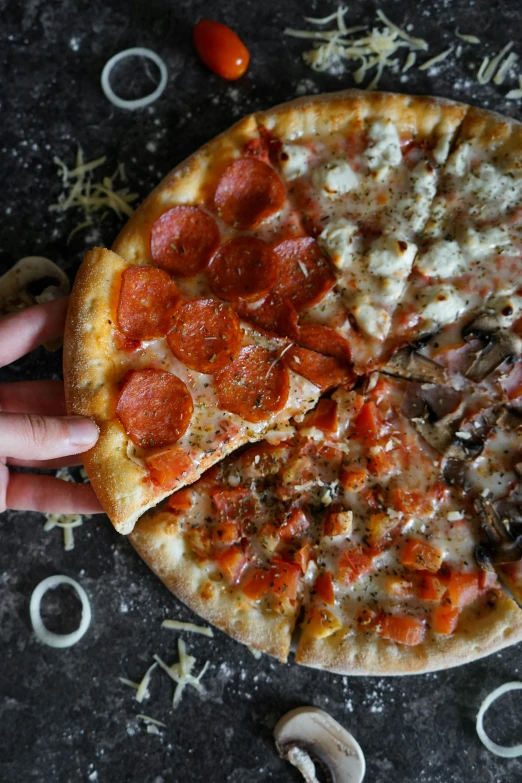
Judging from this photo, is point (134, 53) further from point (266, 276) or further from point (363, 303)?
point (363, 303)

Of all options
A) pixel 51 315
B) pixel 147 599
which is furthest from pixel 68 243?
pixel 147 599

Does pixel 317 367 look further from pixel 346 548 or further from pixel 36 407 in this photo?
pixel 36 407

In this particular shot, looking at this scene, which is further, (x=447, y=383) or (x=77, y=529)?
(x=77, y=529)

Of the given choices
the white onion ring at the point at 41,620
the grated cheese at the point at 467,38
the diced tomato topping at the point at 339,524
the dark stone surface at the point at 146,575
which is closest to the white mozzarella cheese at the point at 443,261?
the dark stone surface at the point at 146,575

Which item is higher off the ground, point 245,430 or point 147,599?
point 245,430

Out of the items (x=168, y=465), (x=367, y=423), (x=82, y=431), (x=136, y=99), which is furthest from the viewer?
(x=136, y=99)

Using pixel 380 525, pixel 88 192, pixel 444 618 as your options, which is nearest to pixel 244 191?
pixel 88 192
